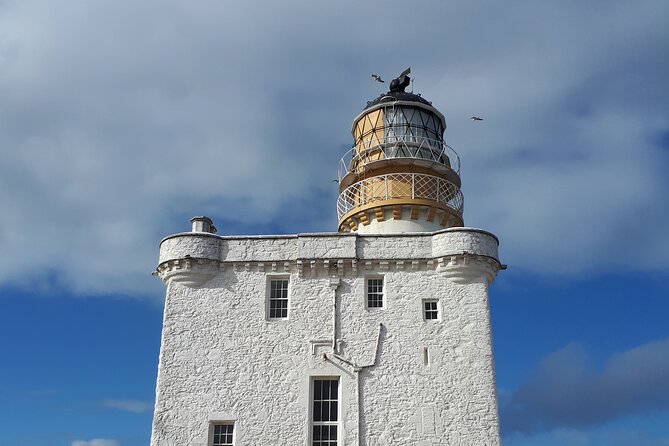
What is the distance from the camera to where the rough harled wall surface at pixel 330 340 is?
20547mm

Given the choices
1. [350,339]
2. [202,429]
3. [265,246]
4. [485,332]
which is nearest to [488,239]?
[485,332]

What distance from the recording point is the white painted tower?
20.6m

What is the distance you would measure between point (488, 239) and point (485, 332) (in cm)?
294

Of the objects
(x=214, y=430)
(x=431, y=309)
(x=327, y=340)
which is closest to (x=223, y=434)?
(x=214, y=430)

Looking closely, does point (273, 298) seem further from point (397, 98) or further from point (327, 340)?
point (397, 98)

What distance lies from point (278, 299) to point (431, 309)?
477cm

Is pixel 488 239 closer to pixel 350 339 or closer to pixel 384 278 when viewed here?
pixel 384 278

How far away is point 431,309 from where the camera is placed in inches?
857

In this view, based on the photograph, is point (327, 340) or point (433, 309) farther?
point (433, 309)

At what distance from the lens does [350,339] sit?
21453 millimetres

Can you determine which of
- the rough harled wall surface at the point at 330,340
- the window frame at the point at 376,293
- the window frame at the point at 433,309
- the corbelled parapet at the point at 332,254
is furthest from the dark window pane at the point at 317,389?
the window frame at the point at 433,309

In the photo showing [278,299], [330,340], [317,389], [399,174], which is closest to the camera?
[317,389]

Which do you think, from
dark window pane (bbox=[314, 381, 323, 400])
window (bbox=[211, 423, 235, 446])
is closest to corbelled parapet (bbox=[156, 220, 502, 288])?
dark window pane (bbox=[314, 381, 323, 400])

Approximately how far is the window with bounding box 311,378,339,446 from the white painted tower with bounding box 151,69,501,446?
0.11 feet
